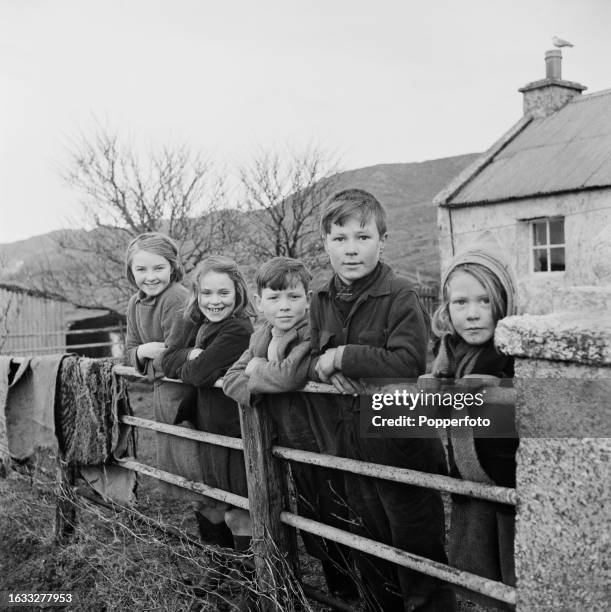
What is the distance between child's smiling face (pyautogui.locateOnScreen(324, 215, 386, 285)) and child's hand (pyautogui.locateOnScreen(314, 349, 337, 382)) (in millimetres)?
311

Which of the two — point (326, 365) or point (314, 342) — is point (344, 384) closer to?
point (326, 365)

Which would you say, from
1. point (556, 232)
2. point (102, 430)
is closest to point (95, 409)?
Result: point (102, 430)

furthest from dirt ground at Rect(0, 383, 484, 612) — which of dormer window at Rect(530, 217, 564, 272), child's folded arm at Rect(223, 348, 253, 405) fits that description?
dormer window at Rect(530, 217, 564, 272)

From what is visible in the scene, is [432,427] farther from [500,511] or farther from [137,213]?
[137,213]

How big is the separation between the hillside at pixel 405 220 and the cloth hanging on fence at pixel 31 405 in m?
13.4

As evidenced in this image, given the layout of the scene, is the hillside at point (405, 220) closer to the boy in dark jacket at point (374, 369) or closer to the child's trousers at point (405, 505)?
the boy in dark jacket at point (374, 369)

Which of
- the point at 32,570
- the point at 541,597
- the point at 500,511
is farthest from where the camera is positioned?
the point at 32,570

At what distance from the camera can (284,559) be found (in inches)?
112

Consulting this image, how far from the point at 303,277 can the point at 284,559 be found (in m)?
1.19

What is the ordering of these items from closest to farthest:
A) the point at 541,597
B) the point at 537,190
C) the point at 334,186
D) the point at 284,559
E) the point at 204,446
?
the point at 541,597
the point at 284,559
the point at 204,446
the point at 537,190
the point at 334,186

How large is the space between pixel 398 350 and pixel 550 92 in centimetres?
1414

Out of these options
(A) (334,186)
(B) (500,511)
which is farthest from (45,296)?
(B) (500,511)

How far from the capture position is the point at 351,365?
2.31m

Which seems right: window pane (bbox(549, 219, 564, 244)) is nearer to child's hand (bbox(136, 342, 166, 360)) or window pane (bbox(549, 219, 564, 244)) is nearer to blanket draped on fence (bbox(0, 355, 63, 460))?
blanket draped on fence (bbox(0, 355, 63, 460))
